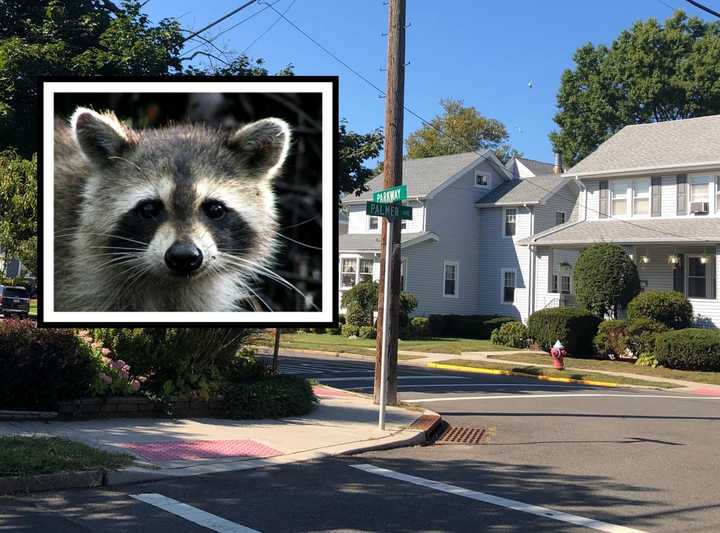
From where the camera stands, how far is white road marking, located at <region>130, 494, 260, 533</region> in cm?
635

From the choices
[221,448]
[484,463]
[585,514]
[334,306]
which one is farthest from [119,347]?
[585,514]

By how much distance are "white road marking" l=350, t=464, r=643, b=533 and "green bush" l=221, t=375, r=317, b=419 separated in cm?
287

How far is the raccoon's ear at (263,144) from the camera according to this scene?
966 cm

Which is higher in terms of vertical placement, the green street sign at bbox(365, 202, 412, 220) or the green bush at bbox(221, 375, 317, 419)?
the green street sign at bbox(365, 202, 412, 220)

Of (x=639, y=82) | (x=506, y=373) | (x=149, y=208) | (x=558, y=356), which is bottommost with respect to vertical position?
(x=506, y=373)

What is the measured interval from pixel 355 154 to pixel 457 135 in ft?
162

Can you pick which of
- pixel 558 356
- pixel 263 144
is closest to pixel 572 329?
pixel 558 356

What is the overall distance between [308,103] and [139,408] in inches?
184

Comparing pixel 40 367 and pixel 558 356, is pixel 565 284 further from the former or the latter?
pixel 40 367

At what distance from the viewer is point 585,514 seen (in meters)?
7.19

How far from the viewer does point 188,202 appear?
30.3ft

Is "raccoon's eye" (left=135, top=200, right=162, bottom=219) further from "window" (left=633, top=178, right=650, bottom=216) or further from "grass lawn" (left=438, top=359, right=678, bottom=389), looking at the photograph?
"window" (left=633, top=178, right=650, bottom=216)

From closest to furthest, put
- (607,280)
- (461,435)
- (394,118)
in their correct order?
1. (461,435)
2. (394,118)
3. (607,280)

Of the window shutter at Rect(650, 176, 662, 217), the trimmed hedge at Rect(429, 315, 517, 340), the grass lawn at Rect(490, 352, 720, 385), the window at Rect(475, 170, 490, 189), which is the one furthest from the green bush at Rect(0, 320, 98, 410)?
the window at Rect(475, 170, 490, 189)
